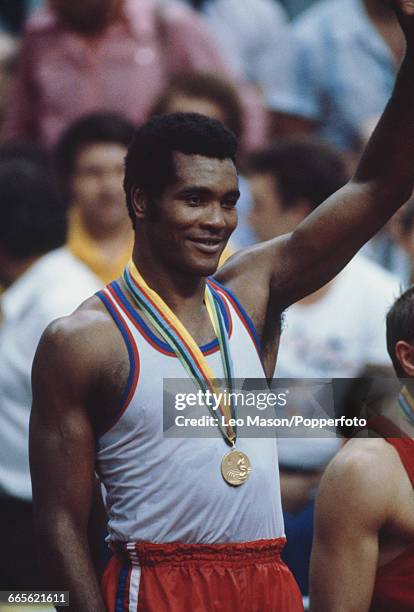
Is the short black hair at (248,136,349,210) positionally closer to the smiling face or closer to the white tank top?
the smiling face

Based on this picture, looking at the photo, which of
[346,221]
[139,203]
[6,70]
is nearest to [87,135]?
[6,70]

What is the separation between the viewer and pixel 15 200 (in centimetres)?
529

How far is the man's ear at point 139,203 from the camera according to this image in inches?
133

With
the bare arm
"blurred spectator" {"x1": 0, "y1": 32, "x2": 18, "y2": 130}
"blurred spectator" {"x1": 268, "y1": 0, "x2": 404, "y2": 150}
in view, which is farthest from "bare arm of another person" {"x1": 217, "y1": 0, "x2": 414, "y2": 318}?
"blurred spectator" {"x1": 0, "y1": 32, "x2": 18, "y2": 130}

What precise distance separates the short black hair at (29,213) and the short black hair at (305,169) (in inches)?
38.6

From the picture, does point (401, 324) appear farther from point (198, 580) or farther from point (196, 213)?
point (198, 580)

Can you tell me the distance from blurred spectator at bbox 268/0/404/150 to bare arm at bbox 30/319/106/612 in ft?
11.9

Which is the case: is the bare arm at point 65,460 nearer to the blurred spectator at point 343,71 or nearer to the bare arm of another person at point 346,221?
the bare arm of another person at point 346,221

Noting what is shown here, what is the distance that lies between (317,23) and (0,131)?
5.55ft

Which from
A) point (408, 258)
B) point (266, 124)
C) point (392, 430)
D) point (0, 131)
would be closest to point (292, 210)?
point (408, 258)

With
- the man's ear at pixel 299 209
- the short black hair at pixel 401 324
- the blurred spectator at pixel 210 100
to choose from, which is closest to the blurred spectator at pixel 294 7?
the blurred spectator at pixel 210 100

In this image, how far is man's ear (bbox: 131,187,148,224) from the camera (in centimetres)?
338

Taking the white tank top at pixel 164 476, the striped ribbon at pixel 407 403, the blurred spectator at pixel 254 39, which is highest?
the blurred spectator at pixel 254 39

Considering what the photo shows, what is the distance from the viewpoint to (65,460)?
3.24m
